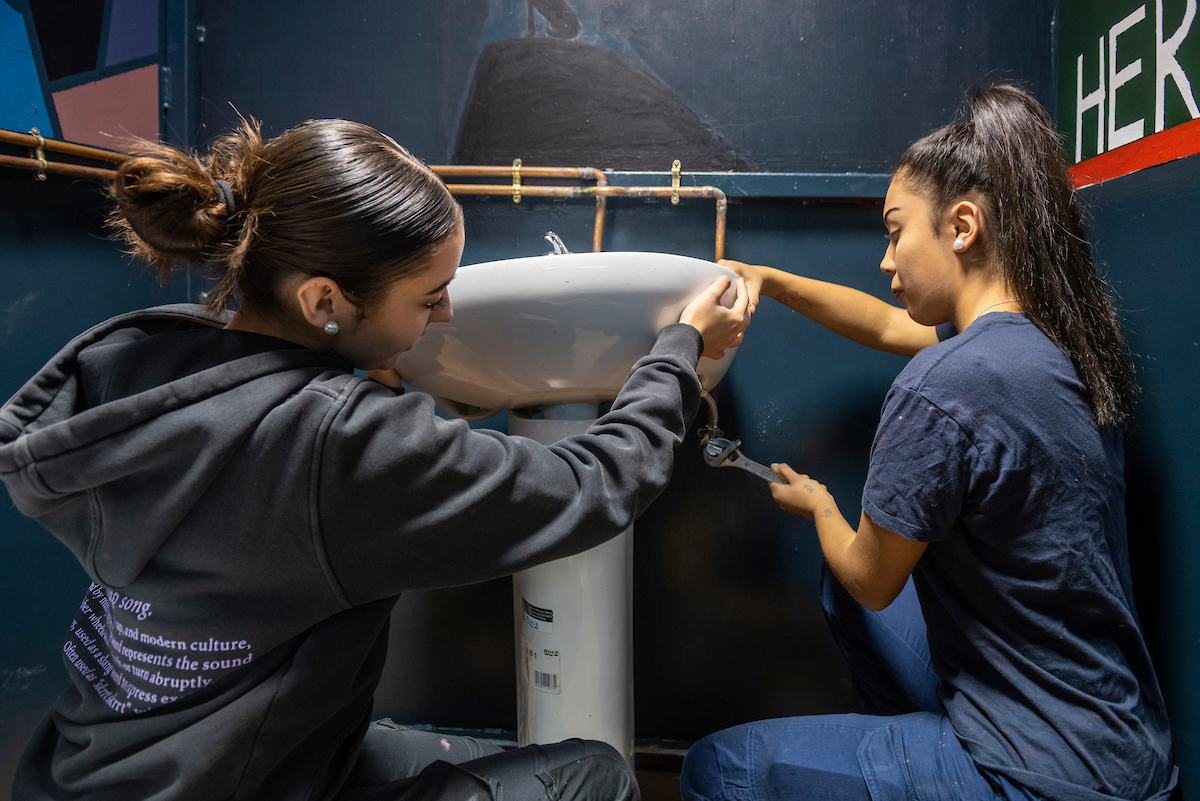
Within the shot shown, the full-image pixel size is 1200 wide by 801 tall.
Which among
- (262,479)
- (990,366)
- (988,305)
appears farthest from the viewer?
(988,305)

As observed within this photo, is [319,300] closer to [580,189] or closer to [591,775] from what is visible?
[591,775]

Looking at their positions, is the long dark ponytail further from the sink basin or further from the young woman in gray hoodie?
the young woman in gray hoodie

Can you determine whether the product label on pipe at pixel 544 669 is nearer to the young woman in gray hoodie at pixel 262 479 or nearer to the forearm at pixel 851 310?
the young woman in gray hoodie at pixel 262 479

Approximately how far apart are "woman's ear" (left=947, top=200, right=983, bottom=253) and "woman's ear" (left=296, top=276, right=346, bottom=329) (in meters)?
0.64

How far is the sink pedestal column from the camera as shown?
86 centimetres

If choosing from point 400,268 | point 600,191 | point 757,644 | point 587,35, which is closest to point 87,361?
point 400,268

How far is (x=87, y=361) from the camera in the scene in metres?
0.53

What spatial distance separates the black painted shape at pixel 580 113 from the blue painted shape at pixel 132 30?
0.54 metres

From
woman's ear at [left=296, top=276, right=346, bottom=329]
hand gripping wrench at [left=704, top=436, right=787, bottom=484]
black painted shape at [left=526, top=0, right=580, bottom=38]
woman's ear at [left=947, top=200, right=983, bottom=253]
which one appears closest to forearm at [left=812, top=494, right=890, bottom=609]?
hand gripping wrench at [left=704, top=436, right=787, bottom=484]

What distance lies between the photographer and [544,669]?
0.88m

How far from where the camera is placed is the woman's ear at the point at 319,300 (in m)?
0.53

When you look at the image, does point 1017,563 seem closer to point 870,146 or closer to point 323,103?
point 870,146

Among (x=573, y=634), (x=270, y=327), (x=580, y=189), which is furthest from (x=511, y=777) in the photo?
(x=580, y=189)

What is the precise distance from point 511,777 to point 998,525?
0.51m
